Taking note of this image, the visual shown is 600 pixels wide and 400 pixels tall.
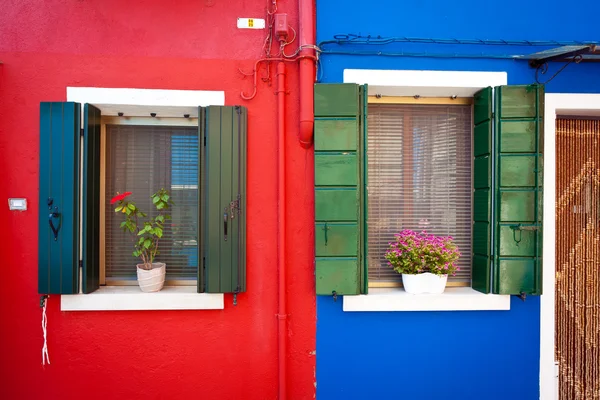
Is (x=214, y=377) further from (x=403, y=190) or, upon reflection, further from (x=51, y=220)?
(x=403, y=190)

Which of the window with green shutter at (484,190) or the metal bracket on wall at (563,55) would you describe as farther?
the window with green shutter at (484,190)

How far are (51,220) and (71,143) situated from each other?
68 centimetres

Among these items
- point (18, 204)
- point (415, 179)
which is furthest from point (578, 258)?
point (18, 204)

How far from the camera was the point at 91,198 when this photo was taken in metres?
3.31

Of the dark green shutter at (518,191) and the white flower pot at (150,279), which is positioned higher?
the dark green shutter at (518,191)

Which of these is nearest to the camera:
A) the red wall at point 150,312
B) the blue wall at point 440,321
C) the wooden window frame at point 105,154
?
the red wall at point 150,312

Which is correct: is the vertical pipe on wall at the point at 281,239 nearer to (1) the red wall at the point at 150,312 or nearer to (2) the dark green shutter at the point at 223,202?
(1) the red wall at the point at 150,312

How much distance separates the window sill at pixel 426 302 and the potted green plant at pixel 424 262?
3.1 inches

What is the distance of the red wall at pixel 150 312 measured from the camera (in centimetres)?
330

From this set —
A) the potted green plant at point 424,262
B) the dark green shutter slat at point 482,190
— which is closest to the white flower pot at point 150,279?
the potted green plant at point 424,262

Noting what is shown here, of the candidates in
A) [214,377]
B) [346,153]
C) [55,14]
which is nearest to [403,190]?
[346,153]

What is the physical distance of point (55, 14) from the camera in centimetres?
334

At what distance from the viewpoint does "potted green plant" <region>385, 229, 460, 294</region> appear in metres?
3.35

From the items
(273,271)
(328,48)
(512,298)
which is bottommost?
(512,298)
